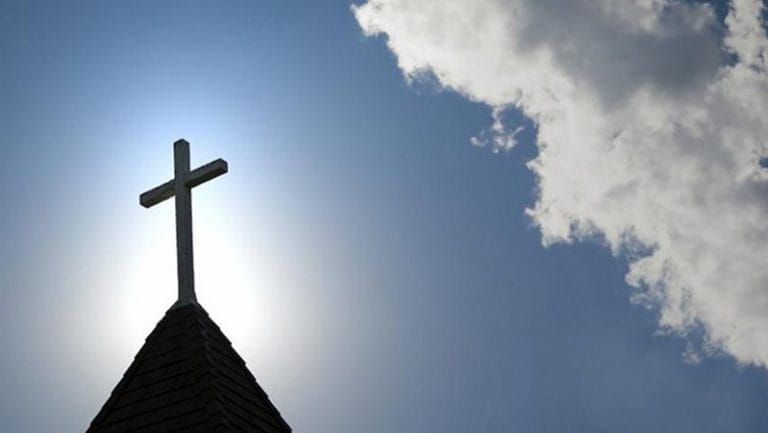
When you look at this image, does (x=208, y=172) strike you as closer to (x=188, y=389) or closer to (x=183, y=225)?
(x=183, y=225)

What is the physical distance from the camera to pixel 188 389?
7.72 m

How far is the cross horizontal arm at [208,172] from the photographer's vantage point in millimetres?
9844

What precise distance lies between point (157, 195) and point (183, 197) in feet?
1.57

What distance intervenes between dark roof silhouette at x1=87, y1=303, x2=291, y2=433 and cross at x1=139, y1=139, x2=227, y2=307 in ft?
0.81

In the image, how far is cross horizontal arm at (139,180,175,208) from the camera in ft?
33.2

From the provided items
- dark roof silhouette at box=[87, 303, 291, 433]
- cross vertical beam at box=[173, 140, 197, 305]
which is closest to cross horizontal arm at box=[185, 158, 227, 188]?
cross vertical beam at box=[173, 140, 197, 305]

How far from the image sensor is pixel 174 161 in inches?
402

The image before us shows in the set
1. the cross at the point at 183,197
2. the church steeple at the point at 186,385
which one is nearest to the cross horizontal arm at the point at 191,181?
the cross at the point at 183,197

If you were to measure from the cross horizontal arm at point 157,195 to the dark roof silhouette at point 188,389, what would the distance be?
66.3 inches

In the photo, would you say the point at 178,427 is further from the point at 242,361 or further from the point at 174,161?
the point at 174,161

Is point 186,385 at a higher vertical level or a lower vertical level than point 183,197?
lower

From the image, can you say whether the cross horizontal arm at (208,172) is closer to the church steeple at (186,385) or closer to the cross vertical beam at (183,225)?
the cross vertical beam at (183,225)

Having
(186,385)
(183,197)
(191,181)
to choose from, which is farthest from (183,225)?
(186,385)

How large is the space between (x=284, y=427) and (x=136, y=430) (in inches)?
53.0
